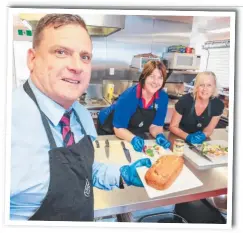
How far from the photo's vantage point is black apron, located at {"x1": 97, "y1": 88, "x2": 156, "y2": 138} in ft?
3.79

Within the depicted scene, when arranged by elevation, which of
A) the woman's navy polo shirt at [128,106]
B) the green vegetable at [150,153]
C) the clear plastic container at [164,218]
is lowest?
the clear plastic container at [164,218]

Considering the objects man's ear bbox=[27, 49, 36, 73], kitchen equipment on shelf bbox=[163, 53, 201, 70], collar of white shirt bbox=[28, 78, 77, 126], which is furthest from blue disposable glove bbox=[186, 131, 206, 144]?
man's ear bbox=[27, 49, 36, 73]

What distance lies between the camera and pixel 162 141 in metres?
1.20

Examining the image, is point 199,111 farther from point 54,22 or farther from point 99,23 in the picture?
point 54,22

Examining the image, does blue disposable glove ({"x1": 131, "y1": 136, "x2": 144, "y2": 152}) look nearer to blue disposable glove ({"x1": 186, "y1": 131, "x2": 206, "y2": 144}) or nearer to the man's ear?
blue disposable glove ({"x1": 186, "y1": 131, "x2": 206, "y2": 144})

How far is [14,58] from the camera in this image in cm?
111

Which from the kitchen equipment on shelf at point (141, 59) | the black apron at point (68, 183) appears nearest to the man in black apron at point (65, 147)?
the black apron at point (68, 183)

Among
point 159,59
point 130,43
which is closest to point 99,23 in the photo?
point 130,43

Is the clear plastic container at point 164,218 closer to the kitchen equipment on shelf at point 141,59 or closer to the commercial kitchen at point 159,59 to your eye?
the commercial kitchen at point 159,59

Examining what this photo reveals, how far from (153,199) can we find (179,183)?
159mm

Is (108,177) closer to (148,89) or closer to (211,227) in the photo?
(148,89)

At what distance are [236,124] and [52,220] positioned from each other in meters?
1.03

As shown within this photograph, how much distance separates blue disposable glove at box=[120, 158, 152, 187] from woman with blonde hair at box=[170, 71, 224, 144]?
0.22m

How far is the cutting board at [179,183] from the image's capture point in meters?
1.06
